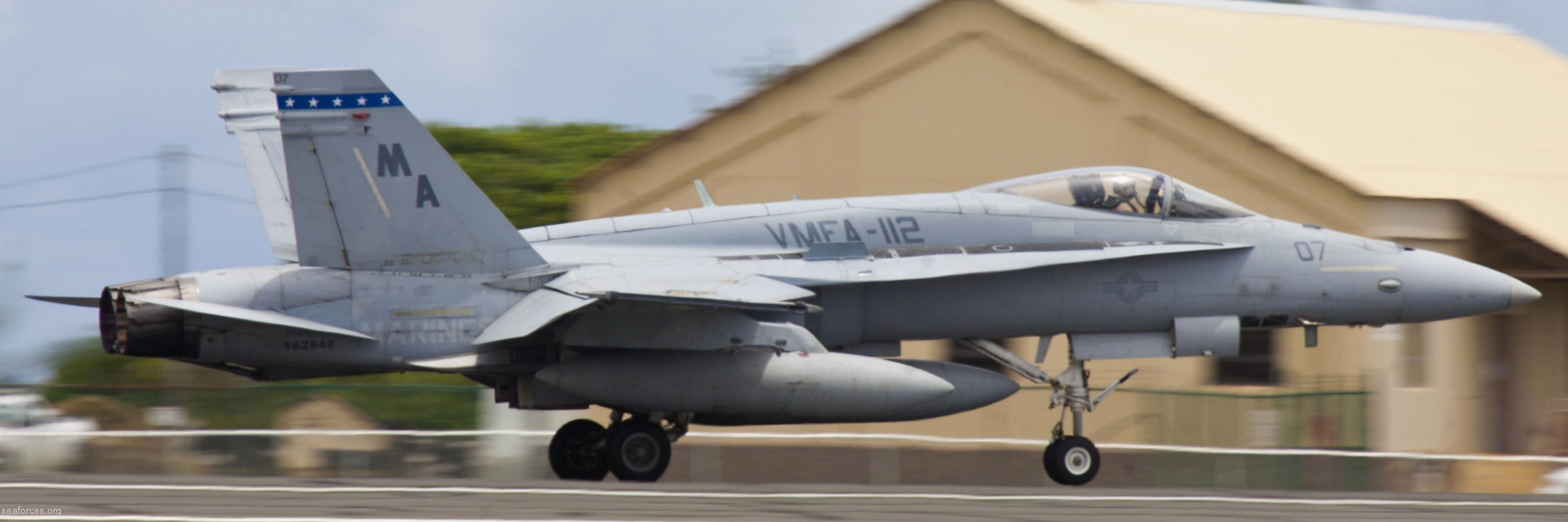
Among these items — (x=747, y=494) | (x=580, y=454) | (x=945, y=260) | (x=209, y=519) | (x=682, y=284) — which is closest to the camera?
(x=209, y=519)

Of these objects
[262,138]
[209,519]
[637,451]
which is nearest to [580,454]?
[637,451]

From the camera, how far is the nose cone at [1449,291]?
13688 mm

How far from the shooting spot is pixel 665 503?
35.7 ft

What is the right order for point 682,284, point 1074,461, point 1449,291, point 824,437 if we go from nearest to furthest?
1. point 682,284
2. point 1074,461
3. point 1449,291
4. point 824,437

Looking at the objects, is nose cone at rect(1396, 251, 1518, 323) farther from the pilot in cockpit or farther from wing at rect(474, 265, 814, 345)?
wing at rect(474, 265, 814, 345)

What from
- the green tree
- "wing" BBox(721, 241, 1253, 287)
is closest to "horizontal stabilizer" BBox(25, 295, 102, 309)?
"wing" BBox(721, 241, 1253, 287)

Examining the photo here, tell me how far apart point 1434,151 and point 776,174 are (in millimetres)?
8229

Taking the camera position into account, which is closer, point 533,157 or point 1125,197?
point 1125,197

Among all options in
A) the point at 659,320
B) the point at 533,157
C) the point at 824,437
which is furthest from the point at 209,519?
the point at 533,157

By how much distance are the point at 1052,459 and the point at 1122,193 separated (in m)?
2.37

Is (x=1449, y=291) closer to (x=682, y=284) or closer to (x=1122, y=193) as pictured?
(x=1122, y=193)

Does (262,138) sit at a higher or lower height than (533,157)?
lower

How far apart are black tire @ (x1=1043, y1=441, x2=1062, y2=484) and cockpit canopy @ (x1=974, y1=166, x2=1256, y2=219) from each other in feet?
6.72

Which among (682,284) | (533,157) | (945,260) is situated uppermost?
(533,157)
